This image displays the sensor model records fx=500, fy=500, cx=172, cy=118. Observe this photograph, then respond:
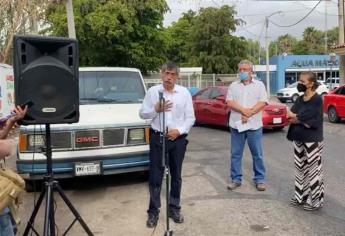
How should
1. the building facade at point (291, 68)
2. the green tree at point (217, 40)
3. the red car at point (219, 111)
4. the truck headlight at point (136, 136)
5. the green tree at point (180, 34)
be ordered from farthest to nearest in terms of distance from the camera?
the building facade at point (291, 68)
the green tree at point (180, 34)
the green tree at point (217, 40)
the red car at point (219, 111)
the truck headlight at point (136, 136)

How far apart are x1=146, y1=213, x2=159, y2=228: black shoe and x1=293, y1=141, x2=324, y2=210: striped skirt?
187 cm

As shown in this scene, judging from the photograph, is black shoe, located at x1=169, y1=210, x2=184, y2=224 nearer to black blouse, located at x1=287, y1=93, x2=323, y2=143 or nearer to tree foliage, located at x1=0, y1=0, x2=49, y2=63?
black blouse, located at x1=287, y1=93, x2=323, y2=143

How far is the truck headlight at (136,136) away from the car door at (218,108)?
7744mm

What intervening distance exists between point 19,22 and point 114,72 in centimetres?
1240

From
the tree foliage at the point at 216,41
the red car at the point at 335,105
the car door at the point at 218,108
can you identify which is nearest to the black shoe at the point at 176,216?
the car door at the point at 218,108

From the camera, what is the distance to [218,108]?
15188 millimetres

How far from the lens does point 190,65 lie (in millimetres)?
48531

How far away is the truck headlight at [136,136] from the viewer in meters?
7.16

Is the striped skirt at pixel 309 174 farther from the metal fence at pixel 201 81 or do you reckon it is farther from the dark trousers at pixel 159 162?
the metal fence at pixel 201 81

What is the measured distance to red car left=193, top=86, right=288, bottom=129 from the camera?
47.3 feet

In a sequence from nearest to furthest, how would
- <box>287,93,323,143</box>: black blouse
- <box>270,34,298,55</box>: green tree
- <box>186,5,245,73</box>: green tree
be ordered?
<box>287,93,323,143</box>: black blouse < <box>186,5,245,73</box>: green tree < <box>270,34,298,55</box>: green tree

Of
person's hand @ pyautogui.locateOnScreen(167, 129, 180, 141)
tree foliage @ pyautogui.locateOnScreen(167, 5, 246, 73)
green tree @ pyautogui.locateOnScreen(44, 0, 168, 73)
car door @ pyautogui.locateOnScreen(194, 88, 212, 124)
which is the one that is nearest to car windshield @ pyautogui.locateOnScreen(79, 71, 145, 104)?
person's hand @ pyautogui.locateOnScreen(167, 129, 180, 141)

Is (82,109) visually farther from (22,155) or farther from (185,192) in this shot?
(185,192)

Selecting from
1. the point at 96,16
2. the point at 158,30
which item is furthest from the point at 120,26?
the point at 158,30
